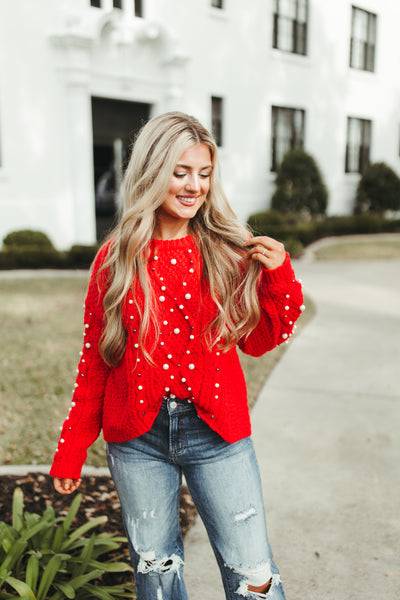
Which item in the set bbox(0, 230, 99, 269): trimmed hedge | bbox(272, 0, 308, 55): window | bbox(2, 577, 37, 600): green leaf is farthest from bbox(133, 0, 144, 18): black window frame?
bbox(2, 577, 37, 600): green leaf

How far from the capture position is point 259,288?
1874 millimetres

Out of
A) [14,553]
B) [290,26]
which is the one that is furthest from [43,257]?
[290,26]

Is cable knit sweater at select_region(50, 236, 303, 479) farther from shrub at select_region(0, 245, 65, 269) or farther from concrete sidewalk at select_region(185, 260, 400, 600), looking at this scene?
shrub at select_region(0, 245, 65, 269)

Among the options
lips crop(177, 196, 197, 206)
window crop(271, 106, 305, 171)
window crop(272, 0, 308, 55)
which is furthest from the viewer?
window crop(271, 106, 305, 171)

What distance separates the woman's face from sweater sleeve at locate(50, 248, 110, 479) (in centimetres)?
31

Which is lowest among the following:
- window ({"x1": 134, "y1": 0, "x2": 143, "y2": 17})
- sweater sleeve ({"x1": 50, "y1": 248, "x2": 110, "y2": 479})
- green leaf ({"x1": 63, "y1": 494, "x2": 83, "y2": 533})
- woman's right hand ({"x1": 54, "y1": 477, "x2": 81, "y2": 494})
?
green leaf ({"x1": 63, "y1": 494, "x2": 83, "y2": 533})

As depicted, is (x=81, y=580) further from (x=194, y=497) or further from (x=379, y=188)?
(x=379, y=188)

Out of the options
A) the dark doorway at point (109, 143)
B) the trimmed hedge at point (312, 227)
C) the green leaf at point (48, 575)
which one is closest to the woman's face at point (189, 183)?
the green leaf at point (48, 575)

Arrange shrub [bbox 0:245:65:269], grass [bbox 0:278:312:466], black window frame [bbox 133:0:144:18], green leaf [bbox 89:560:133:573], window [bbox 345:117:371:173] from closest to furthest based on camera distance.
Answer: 1. green leaf [bbox 89:560:133:573]
2. grass [bbox 0:278:312:466]
3. shrub [bbox 0:245:65:269]
4. black window frame [bbox 133:0:144:18]
5. window [bbox 345:117:371:173]

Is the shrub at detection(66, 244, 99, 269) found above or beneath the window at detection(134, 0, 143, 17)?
beneath

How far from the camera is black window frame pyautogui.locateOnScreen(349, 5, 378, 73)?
18.7 m

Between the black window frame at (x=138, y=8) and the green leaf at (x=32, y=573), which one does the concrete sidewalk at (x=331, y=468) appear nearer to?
the green leaf at (x=32, y=573)

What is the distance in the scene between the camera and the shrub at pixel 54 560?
2.21m

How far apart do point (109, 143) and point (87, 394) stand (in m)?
13.7
